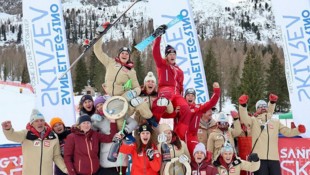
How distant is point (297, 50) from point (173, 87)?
352 cm

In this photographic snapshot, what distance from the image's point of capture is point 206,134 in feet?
21.2

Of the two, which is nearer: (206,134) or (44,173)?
(44,173)

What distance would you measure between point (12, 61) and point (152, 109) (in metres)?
83.7

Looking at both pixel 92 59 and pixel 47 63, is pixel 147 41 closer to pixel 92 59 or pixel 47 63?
pixel 47 63

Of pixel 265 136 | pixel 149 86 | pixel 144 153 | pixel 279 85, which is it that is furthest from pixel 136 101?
pixel 279 85

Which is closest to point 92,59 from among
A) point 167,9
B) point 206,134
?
point 167,9

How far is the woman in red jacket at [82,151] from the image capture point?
16.8 ft

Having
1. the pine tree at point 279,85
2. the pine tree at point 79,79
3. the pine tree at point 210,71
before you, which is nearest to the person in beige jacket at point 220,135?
the pine tree at point 210,71

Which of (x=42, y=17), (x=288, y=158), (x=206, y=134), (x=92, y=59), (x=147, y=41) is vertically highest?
(x=92, y=59)

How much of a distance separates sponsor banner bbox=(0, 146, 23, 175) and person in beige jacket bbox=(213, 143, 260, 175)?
2.81 metres

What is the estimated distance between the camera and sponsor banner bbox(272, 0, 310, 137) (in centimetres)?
837

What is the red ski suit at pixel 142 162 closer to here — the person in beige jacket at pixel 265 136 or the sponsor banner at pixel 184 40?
the person in beige jacket at pixel 265 136

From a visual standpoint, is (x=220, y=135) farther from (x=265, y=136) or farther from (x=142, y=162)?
(x=142, y=162)

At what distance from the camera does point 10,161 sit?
6129mm
